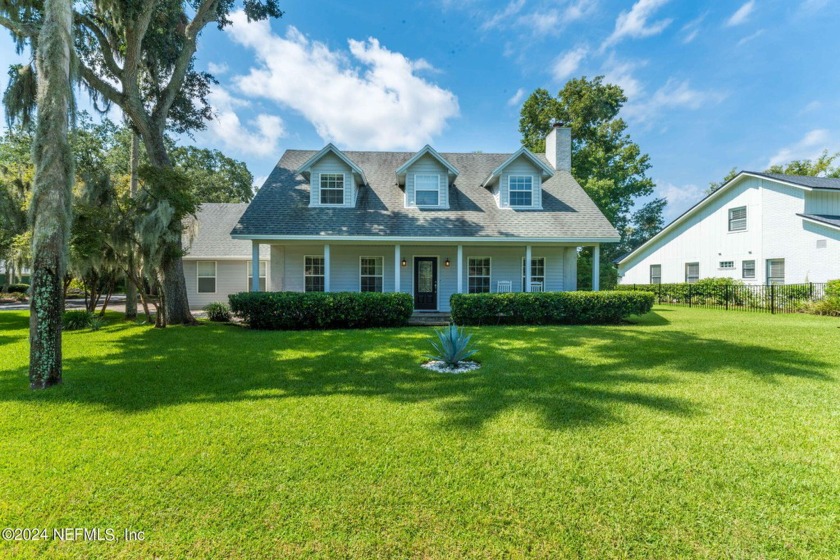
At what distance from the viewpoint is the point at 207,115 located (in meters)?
14.0

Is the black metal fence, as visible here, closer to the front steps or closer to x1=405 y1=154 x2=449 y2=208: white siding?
the front steps

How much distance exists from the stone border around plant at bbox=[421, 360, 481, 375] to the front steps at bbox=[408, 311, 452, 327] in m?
4.43

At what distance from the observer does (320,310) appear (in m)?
10.1

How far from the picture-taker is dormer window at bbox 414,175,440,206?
43.6 ft

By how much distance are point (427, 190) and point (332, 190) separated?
12.0 feet

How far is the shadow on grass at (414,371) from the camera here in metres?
4.45

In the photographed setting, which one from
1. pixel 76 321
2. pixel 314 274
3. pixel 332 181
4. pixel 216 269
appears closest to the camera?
pixel 76 321

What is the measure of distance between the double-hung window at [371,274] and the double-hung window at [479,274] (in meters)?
3.62

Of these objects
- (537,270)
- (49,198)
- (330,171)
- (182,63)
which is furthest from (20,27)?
(537,270)

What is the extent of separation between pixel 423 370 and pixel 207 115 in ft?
48.0

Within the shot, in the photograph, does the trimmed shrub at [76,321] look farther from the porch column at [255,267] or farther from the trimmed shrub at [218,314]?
the porch column at [255,267]

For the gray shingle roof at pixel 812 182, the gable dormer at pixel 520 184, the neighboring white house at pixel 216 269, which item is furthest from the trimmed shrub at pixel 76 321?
the gray shingle roof at pixel 812 182

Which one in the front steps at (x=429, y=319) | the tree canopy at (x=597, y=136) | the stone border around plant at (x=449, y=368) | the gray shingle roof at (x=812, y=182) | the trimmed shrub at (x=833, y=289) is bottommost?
the stone border around plant at (x=449, y=368)

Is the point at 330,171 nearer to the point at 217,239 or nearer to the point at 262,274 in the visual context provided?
the point at 262,274
